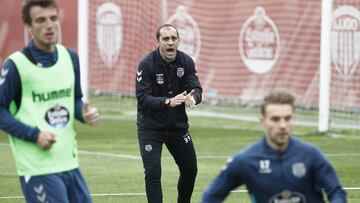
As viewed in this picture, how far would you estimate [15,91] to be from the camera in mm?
8719

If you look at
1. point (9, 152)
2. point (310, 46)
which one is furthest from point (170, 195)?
point (310, 46)

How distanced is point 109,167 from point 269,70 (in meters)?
9.10

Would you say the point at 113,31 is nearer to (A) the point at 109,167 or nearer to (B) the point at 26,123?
(A) the point at 109,167

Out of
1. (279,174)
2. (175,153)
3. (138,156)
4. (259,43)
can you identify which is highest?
(279,174)

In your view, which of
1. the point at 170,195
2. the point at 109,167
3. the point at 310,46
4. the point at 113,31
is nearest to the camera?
the point at 170,195

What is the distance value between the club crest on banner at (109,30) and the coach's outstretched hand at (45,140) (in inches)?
840

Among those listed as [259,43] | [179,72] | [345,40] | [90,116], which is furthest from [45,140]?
[259,43]

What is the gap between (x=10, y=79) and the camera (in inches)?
342

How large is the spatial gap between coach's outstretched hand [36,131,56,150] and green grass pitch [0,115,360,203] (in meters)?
5.93

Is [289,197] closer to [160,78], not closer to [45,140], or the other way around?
[45,140]

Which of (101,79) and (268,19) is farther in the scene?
(101,79)

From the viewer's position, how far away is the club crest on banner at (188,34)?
1089 inches

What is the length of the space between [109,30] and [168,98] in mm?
17312

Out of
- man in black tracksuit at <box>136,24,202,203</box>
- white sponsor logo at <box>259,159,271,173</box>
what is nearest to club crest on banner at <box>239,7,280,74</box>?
man in black tracksuit at <box>136,24,202,203</box>
